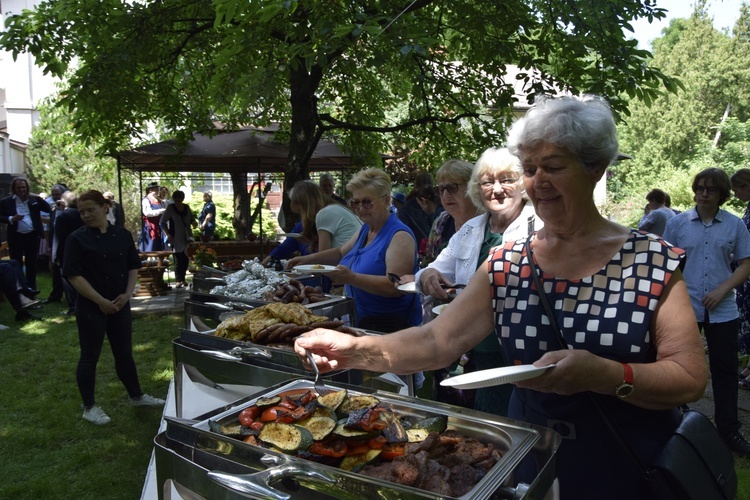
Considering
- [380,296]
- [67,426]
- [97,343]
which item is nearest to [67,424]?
[67,426]

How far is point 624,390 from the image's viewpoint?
1.20 metres

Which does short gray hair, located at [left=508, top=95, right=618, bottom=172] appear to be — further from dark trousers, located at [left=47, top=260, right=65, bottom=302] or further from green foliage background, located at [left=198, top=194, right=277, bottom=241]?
green foliage background, located at [left=198, top=194, right=277, bottom=241]

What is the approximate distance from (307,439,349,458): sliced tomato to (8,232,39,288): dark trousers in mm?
9723

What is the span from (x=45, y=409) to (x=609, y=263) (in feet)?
16.0

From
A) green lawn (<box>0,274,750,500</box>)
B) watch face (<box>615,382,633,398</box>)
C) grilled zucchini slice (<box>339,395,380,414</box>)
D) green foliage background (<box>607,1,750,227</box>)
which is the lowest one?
green lawn (<box>0,274,750,500</box>)

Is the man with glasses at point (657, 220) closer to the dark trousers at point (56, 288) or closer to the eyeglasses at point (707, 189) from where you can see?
the eyeglasses at point (707, 189)

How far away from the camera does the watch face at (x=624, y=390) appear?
1.19 metres

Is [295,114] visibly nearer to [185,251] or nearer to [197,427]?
[185,251]

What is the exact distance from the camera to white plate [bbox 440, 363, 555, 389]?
106cm

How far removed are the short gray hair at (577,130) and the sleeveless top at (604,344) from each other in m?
0.21

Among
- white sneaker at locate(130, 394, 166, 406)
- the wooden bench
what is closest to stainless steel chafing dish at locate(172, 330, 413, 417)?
white sneaker at locate(130, 394, 166, 406)

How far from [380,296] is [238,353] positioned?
4.53 ft

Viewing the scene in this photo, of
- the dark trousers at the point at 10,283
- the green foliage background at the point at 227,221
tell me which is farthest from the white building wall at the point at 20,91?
the dark trousers at the point at 10,283

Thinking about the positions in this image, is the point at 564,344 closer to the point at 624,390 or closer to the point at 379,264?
the point at 624,390
